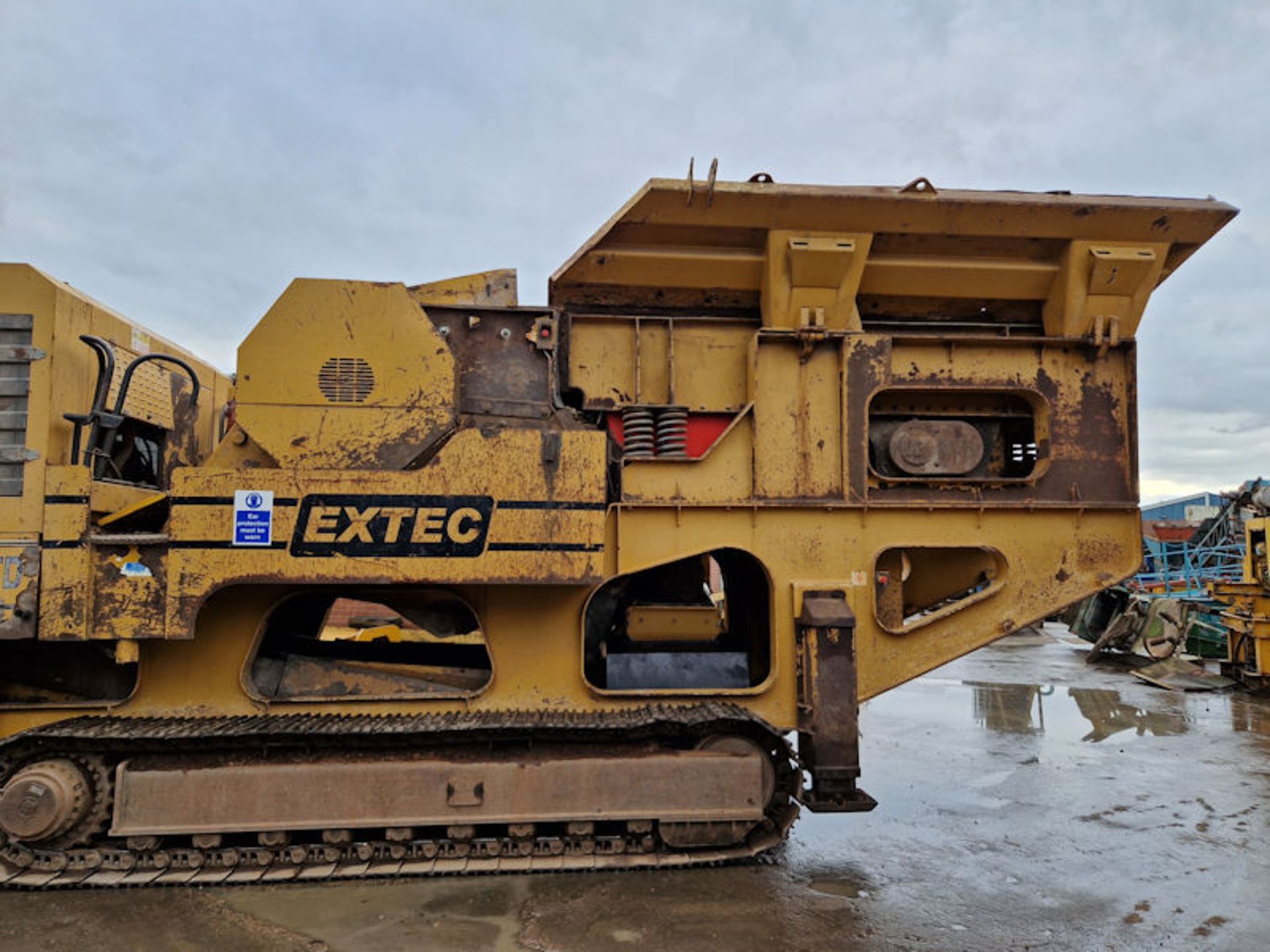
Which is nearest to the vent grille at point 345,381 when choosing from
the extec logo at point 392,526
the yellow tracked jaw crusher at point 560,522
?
the yellow tracked jaw crusher at point 560,522

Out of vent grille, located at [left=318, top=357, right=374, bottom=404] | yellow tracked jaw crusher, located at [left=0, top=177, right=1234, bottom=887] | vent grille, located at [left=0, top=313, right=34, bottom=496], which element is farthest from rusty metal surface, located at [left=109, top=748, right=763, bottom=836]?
vent grille, located at [left=318, top=357, right=374, bottom=404]

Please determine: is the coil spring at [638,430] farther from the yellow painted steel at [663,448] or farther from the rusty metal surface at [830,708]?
the rusty metal surface at [830,708]

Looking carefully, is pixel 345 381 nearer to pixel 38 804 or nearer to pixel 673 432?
pixel 673 432

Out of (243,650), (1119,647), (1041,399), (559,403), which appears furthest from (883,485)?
(1119,647)

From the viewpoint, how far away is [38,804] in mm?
4191

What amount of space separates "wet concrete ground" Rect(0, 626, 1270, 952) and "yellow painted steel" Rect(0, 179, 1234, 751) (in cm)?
96

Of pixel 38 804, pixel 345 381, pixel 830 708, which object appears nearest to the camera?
pixel 38 804

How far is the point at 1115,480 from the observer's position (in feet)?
17.4

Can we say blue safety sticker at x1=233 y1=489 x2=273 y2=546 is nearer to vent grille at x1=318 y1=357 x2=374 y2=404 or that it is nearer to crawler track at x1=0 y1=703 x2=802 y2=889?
vent grille at x1=318 y1=357 x2=374 y2=404

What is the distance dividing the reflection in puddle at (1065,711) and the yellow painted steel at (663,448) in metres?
4.52

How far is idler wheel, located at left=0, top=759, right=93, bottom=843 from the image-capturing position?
4180 mm

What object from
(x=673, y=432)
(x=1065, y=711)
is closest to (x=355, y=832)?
(x=673, y=432)

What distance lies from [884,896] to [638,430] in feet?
9.72

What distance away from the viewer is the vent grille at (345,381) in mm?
4645
